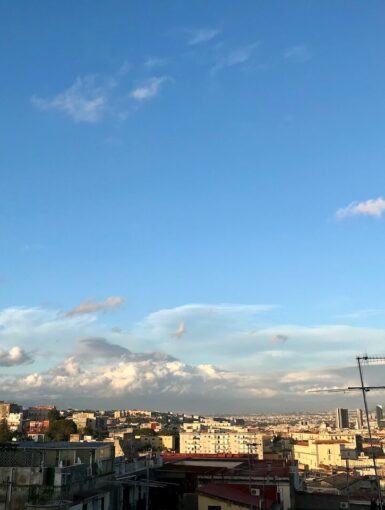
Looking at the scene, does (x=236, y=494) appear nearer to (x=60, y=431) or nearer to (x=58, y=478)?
(x=58, y=478)

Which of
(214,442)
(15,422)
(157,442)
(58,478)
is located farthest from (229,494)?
(15,422)

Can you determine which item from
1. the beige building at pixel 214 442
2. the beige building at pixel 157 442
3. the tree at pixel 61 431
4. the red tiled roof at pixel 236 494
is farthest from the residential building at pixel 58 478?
the beige building at pixel 214 442

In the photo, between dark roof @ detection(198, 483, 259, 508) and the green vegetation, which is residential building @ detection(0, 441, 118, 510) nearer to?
dark roof @ detection(198, 483, 259, 508)

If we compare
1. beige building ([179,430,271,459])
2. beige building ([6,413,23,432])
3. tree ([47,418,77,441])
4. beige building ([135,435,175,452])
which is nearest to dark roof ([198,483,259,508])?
tree ([47,418,77,441])

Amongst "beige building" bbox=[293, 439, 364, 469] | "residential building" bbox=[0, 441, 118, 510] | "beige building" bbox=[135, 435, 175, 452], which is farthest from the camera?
"beige building" bbox=[135, 435, 175, 452]

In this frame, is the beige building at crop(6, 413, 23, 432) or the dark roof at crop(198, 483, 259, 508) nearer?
the dark roof at crop(198, 483, 259, 508)

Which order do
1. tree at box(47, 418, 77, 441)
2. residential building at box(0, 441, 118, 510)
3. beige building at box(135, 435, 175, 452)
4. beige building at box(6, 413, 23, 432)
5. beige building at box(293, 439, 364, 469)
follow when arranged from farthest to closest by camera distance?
beige building at box(6, 413, 23, 432) → beige building at box(135, 435, 175, 452) → tree at box(47, 418, 77, 441) → beige building at box(293, 439, 364, 469) → residential building at box(0, 441, 118, 510)

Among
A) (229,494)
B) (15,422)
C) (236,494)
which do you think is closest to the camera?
(229,494)

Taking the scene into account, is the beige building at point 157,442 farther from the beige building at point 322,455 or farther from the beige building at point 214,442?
the beige building at point 322,455

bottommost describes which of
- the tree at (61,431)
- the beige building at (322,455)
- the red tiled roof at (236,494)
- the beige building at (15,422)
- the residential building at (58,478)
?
the beige building at (322,455)

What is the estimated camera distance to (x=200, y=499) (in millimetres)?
26219

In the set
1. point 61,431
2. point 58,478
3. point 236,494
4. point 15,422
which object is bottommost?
point 236,494

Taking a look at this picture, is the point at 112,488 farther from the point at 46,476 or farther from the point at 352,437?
the point at 352,437

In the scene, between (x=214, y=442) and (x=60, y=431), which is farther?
(x=214, y=442)
